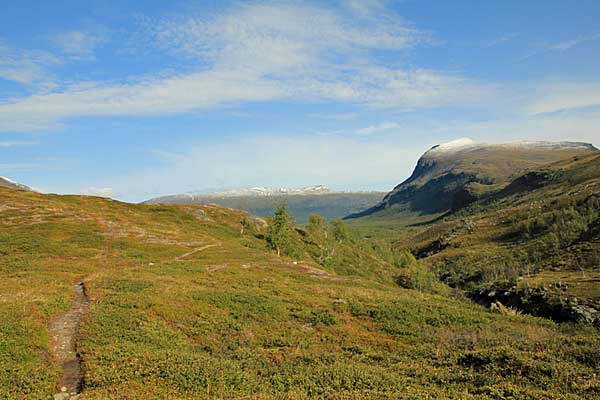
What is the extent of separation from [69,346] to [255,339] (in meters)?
11.4

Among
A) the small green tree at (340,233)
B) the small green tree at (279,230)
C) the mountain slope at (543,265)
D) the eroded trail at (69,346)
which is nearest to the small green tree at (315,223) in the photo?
the small green tree at (340,233)

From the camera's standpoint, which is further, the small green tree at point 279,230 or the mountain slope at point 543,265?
the small green tree at point 279,230

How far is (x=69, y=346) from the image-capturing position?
20.4 meters

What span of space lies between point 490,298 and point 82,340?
77.6 meters

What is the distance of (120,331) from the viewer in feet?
74.8

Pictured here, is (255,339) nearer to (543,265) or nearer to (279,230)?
(279,230)

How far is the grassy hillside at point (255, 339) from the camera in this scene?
15812 millimetres

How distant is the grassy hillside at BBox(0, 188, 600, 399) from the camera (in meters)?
15.8

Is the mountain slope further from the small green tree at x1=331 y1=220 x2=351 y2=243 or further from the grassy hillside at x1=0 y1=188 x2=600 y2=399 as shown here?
the small green tree at x1=331 y1=220 x2=351 y2=243

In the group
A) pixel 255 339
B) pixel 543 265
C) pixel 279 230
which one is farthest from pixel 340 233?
pixel 255 339

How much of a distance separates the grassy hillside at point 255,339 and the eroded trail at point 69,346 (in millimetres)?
386

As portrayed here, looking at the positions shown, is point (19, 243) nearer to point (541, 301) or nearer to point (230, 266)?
point (230, 266)

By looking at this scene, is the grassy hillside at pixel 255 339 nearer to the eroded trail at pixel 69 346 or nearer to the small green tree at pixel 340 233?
the eroded trail at pixel 69 346

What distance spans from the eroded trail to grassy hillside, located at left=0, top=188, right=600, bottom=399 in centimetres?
39
